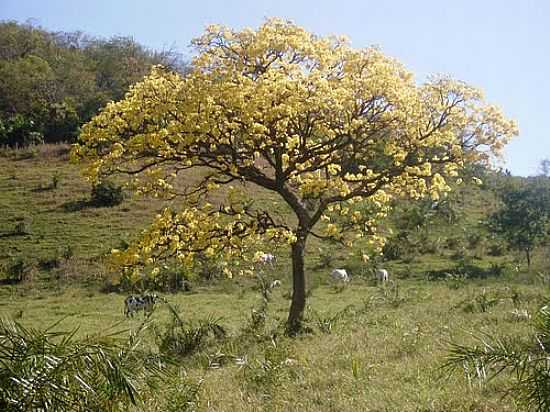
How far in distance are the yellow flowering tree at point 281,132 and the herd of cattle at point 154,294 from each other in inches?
159

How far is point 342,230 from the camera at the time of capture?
1288 cm

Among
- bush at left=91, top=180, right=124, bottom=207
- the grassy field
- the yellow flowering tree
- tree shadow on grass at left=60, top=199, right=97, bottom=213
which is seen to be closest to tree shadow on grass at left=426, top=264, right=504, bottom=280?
the grassy field

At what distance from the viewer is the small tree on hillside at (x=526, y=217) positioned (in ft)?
94.8

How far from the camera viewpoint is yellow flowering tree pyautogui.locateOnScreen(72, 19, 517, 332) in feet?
36.7

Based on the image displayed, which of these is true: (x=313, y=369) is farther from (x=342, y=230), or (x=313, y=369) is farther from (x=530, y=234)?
(x=530, y=234)

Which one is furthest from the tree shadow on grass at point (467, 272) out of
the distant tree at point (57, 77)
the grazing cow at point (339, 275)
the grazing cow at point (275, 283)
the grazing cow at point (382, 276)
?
the distant tree at point (57, 77)

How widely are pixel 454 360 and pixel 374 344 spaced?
239 inches

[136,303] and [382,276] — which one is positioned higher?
[382,276]

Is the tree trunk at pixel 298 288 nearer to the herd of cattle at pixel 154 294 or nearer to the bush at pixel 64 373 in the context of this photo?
the herd of cattle at pixel 154 294

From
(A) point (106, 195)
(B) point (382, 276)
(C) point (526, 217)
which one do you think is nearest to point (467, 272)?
(B) point (382, 276)

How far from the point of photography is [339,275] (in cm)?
2614

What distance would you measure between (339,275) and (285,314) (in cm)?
839

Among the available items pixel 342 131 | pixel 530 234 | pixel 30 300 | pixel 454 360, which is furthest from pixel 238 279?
pixel 454 360

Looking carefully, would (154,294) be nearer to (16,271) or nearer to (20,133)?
(16,271)
